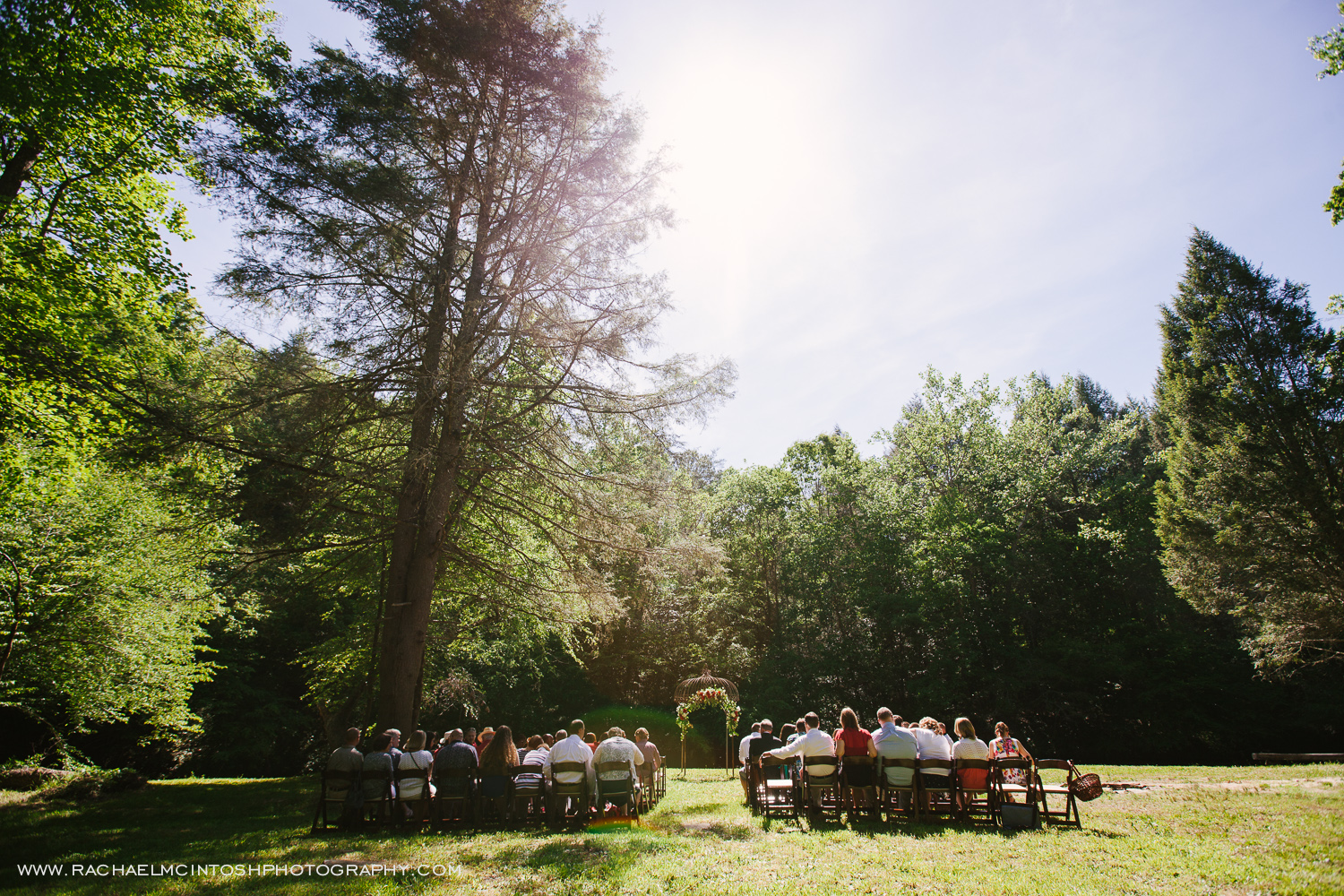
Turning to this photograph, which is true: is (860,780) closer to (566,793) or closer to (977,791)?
(977,791)

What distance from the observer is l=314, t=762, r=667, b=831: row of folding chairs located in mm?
6734

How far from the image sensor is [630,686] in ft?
82.0

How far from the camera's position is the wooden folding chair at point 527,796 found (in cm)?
709

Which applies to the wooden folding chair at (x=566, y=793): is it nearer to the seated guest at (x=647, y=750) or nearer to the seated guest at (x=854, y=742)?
the seated guest at (x=647, y=750)

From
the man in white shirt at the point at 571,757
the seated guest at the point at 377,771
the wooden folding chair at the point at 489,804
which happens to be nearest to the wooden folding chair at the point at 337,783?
the seated guest at the point at 377,771

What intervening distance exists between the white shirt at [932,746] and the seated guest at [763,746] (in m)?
2.06

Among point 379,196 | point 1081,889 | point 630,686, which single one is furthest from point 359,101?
point 630,686

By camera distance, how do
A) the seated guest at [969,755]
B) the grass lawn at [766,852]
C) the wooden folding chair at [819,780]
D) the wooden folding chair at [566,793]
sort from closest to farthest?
the grass lawn at [766,852] < the seated guest at [969,755] < the wooden folding chair at [819,780] < the wooden folding chair at [566,793]

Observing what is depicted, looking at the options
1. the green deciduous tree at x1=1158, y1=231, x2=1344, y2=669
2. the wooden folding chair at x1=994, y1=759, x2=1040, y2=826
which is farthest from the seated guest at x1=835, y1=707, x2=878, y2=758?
the green deciduous tree at x1=1158, y1=231, x2=1344, y2=669

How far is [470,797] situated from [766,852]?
388 centimetres

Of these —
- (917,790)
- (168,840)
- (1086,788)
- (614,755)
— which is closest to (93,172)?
(168,840)

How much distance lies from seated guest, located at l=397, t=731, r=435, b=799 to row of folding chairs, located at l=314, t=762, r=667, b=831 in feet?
0.05

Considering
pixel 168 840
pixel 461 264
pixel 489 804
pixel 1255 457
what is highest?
pixel 461 264

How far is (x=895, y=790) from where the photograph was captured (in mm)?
6973
